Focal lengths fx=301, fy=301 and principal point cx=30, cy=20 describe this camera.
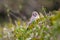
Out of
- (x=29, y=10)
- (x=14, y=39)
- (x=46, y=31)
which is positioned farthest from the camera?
(x=29, y=10)

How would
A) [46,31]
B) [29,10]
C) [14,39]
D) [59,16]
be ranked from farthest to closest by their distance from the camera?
[29,10], [14,39], [46,31], [59,16]

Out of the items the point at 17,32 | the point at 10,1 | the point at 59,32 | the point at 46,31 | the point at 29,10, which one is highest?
the point at 10,1

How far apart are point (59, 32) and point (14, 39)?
146 centimetres

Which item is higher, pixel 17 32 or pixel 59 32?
pixel 17 32

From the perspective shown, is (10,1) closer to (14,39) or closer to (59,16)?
(14,39)

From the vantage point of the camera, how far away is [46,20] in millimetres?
2609

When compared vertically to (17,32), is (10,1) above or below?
above

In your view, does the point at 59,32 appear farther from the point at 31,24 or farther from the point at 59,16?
the point at 31,24

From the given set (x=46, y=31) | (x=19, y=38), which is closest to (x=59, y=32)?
(x=46, y=31)

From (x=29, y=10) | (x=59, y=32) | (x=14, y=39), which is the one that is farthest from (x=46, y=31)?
(x=29, y=10)

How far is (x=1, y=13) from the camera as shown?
35.2ft

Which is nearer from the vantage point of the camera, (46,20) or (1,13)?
(46,20)

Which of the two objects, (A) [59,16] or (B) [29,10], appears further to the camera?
(B) [29,10]

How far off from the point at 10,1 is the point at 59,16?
9.20 meters
